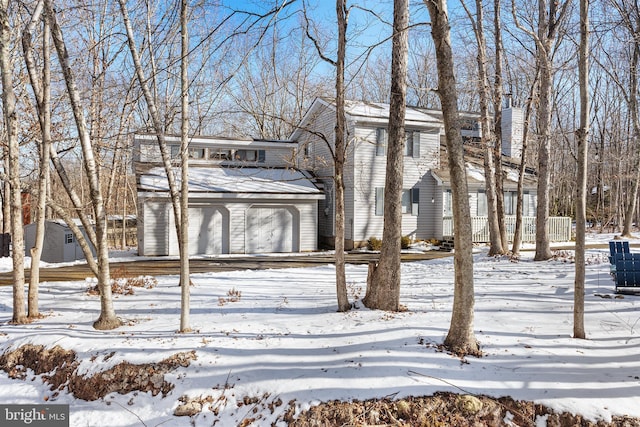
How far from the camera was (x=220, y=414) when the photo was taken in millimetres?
4355

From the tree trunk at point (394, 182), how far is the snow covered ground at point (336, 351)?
415mm

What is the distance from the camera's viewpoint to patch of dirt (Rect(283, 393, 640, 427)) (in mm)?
3846

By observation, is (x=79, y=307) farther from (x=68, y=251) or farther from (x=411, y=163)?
(x=411, y=163)

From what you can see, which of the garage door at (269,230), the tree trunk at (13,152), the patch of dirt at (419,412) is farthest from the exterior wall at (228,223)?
the patch of dirt at (419,412)

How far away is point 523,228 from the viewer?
19.1 m

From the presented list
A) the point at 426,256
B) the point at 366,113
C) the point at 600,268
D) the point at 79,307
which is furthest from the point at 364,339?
the point at 366,113

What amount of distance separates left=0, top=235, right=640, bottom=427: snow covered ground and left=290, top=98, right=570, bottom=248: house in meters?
10.1

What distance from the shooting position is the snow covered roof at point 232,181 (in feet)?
53.8

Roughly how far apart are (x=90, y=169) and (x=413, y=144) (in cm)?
1509

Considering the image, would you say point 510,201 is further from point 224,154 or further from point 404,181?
point 224,154

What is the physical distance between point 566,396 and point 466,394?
99cm

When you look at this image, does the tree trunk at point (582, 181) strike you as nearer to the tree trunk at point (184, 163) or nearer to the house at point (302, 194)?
the tree trunk at point (184, 163)

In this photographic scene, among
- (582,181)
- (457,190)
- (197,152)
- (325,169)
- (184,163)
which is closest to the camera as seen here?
(457,190)

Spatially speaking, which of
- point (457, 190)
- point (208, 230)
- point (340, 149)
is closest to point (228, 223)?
point (208, 230)
